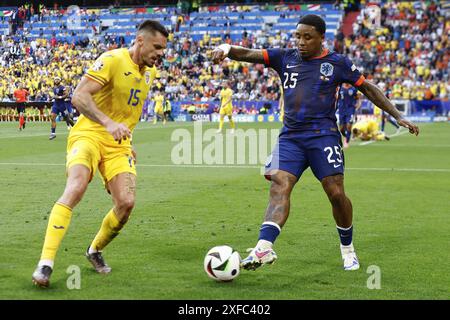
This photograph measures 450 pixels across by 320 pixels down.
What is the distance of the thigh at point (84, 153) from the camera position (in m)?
6.51

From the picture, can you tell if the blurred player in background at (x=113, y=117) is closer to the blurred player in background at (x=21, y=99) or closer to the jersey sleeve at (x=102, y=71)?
the jersey sleeve at (x=102, y=71)

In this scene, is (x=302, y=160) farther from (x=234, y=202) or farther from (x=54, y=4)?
(x=54, y=4)

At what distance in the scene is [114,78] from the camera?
668 cm

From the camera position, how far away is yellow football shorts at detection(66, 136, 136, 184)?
6.55 meters

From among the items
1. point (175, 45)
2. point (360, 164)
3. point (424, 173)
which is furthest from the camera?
point (175, 45)

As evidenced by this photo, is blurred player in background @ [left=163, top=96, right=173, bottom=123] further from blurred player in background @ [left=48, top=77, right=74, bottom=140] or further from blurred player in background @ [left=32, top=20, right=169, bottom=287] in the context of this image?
blurred player in background @ [left=32, top=20, right=169, bottom=287]

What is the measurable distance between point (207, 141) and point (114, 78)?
20.2 meters

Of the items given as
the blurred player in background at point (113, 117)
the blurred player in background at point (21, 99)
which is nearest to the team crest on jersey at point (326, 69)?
the blurred player in background at point (113, 117)

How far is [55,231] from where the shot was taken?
20.2 ft

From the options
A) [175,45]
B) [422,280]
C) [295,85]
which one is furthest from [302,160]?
[175,45]

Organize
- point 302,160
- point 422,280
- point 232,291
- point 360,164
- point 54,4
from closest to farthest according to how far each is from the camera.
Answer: point 232,291
point 422,280
point 302,160
point 360,164
point 54,4

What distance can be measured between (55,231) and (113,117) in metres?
1.29

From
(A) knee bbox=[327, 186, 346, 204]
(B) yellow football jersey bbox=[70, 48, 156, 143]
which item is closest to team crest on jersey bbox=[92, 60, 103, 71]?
(B) yellow football jersey bbox=[70, 48, 156, 143]

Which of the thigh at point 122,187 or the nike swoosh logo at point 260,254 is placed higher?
the thigh at point 122,187
